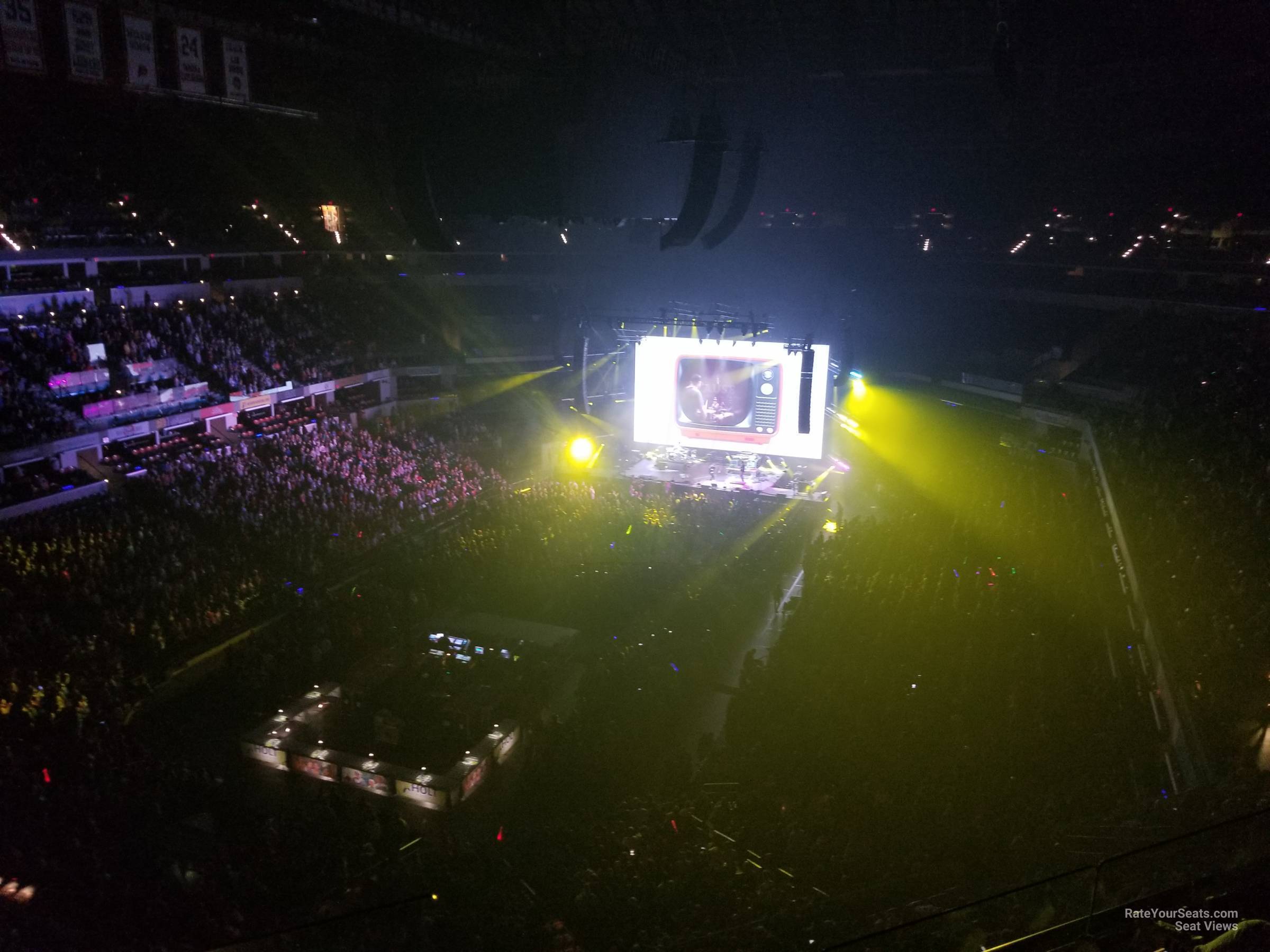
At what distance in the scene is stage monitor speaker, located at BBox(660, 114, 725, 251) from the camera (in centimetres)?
509

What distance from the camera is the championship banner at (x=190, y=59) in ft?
41.0

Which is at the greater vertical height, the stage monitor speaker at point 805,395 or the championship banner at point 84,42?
the championship banner at point 84,42

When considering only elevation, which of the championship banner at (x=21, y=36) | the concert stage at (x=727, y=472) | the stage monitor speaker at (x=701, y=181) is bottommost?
the concert stage at (x=727, y=472)

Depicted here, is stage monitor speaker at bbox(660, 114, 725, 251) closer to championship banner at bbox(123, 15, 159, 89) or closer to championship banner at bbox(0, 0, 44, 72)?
championship banner at bbox(123, 15, 159, 89)

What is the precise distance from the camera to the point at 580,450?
1462 centimetres

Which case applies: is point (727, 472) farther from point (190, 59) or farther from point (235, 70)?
point (190, 59)

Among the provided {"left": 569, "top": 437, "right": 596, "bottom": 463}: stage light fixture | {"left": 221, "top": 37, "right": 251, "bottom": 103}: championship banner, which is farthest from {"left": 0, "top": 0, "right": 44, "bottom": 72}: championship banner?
{"left": 569, "top": 437, "right": 596, "bottom": 463}: stage light fixture

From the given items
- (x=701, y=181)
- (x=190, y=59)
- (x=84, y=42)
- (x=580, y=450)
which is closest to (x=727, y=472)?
(x=580, y=450)

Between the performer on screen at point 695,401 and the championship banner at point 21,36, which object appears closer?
the championship banner at point 21,36

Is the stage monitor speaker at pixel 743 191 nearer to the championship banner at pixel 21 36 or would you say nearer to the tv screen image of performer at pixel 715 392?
the tv screen image of performer at pixel 715 392

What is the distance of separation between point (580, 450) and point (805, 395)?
4.70 metres

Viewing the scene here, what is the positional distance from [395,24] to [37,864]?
7.24 meters

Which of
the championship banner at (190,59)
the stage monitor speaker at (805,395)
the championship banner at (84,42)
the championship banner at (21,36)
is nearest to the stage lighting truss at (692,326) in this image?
the stage monitor speaker at (805,395)

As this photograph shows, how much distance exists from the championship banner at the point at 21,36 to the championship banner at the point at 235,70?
2.67m
